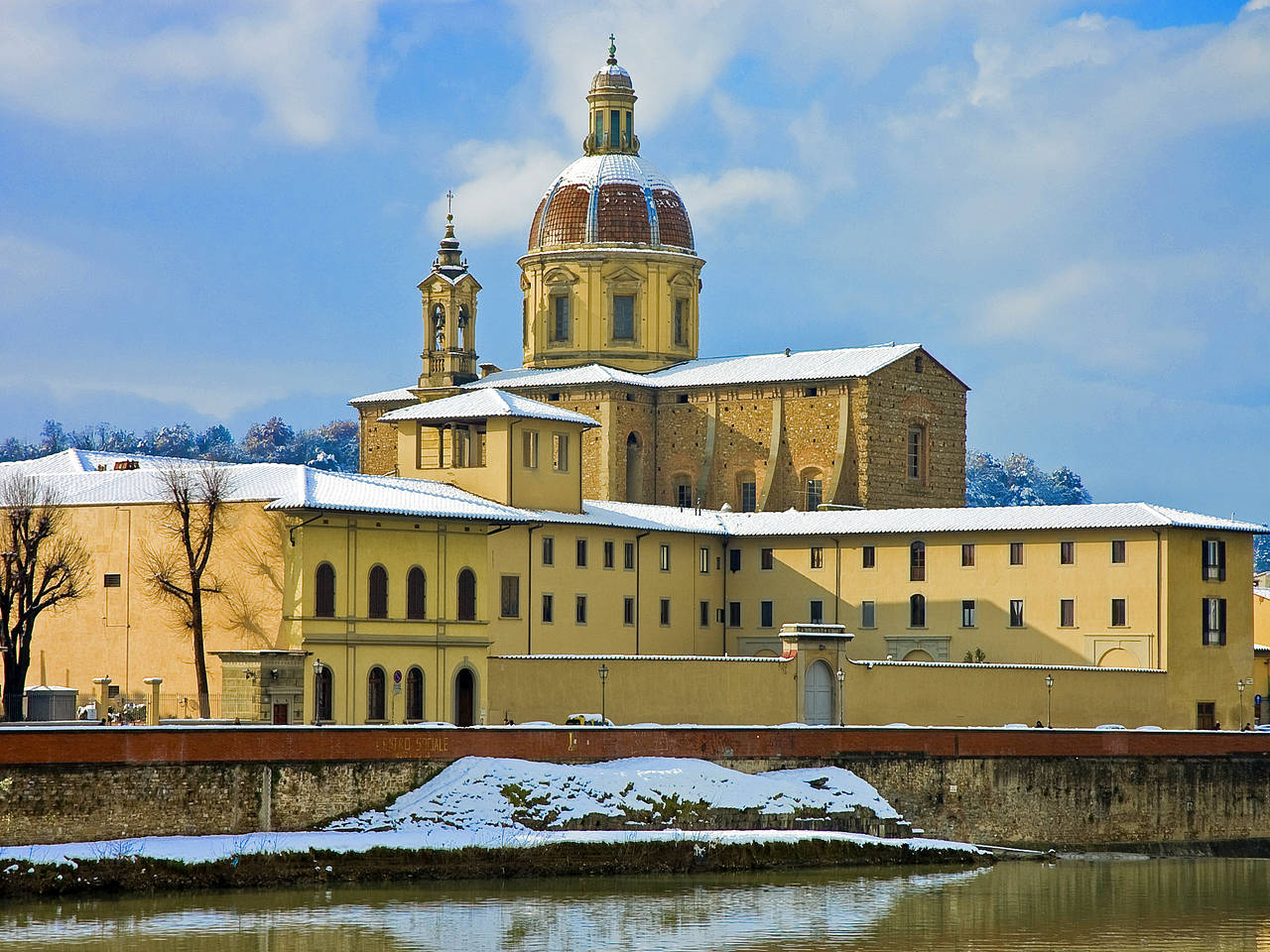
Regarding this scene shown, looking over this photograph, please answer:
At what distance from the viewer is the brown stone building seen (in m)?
77.5

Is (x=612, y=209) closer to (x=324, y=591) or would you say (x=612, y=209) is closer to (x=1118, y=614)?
(x=1118, y=614)

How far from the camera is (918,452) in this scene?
260ft

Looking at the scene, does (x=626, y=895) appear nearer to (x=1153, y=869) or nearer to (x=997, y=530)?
(x=1153, y=869)

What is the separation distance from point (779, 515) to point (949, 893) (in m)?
25.1

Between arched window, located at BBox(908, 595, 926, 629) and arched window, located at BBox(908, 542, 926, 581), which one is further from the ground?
arched window, located at BBox(908, 542, 926, 581)

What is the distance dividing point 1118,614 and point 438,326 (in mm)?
29040

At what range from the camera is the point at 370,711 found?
180ft

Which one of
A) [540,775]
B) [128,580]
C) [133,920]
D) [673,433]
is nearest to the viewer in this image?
[133,920]

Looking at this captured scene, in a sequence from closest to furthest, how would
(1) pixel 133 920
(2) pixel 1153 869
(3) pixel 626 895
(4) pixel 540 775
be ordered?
1. (1) pixel 133 920
2. (3) pixel 626 895
3. (4) pixel 540 775
4. (2) pixel 1153 869

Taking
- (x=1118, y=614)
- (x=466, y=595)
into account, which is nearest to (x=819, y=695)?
(x=466, y=595)

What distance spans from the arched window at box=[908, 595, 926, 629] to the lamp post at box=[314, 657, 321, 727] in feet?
63.1

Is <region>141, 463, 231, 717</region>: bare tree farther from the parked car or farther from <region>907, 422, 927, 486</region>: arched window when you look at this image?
<region>907, 422, 927, 486</region>: arched window

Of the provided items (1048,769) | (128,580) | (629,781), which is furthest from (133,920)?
(1048,769)

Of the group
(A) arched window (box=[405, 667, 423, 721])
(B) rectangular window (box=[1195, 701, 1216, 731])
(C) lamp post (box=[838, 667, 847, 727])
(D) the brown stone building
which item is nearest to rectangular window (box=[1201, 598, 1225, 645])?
(B) rectangular window (box=[1195, 701, 1216, 731])
